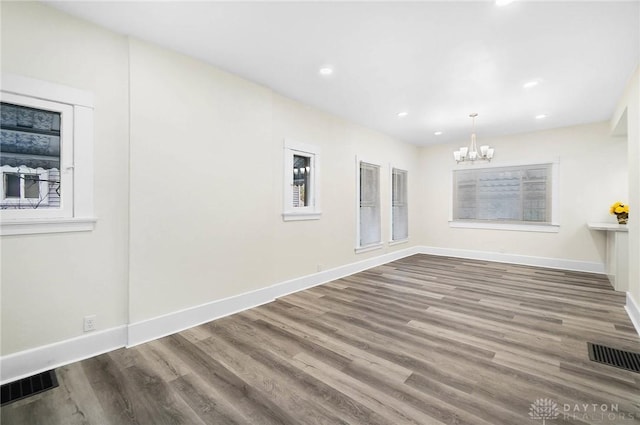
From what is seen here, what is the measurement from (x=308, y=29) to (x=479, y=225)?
19.5ft

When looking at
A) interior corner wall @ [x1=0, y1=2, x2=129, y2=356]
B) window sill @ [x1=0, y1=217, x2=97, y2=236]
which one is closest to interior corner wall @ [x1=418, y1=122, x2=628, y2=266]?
interior corner wall @ [x1=0, y1=2, x2=129, y2=356]

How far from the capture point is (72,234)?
2.29 meters

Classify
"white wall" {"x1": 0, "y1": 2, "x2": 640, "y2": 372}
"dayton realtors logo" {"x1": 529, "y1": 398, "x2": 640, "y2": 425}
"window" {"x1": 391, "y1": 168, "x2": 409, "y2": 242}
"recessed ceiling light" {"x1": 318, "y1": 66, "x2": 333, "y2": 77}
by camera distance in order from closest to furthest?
"dayton realtors logo" {"x1": 529, "y1": 398, "x2": 640, "y2": 425} → "white wall" {"x1": 0, "y1": 2, "x2": 640, "y2": 372} → "recessed ceiling light" {"x1": 318, "y1": 66, "x2": 333, "y2": 77} → "window" {"x1": 391, "y1": 168, "x2": 409, "y2": 242}

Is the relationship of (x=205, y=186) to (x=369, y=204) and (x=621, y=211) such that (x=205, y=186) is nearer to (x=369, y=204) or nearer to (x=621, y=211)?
(x=369, y=204)

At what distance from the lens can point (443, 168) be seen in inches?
279

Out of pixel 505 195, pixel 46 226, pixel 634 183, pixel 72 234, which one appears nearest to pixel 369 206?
pixel 505 195

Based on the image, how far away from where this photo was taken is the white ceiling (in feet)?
7.32

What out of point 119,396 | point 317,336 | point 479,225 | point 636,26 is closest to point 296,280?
point 317,336

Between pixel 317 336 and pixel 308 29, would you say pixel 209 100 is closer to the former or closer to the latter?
pixel 308 29

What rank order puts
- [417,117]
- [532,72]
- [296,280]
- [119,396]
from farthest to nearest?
[417,117]
[296,280]
[532,72]
[119,396]

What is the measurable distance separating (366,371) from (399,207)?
16.8 feet

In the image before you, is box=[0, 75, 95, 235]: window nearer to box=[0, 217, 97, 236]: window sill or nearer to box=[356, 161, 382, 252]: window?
box=[0, 217, 97, 236]: window sill

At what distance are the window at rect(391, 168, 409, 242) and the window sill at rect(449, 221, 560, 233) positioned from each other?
1181mm

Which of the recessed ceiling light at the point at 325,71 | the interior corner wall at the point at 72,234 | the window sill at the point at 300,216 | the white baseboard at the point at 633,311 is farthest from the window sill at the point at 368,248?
the interior corner wall at the point at 72,234
